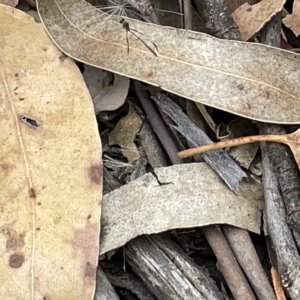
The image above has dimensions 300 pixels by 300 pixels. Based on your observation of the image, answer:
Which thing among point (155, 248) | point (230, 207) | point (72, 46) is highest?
point (72, 46)

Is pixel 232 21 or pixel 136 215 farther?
pixel 232 21

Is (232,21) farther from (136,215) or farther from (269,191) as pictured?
(136,215)

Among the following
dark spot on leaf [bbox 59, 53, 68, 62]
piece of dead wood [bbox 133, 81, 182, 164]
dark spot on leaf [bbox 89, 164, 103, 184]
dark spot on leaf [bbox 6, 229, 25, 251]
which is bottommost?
dark spot on leaf [bbox 6, 229, 25, 251]

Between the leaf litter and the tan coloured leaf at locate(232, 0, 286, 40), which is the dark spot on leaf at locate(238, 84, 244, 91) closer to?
the leaf litter

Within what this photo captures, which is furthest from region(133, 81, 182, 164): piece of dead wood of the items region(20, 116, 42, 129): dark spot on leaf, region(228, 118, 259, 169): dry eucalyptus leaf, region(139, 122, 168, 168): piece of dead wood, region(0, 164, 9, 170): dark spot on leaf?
region(0, 164, 9, 170): dark spot on leaf

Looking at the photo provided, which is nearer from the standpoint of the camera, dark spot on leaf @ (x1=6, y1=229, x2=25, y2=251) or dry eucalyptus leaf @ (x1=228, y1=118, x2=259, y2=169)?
dark spot on leaf @ (x1=6, y1=229, x2=25, y2=251)

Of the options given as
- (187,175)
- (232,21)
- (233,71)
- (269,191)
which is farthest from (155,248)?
(232,21)
